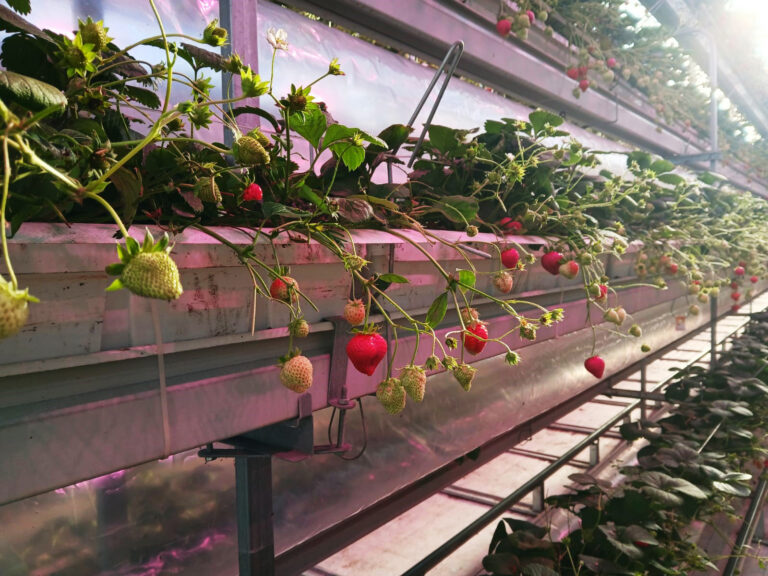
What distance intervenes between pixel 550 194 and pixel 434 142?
1.03 ft

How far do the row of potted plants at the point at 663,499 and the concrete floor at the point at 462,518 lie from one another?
16 cm

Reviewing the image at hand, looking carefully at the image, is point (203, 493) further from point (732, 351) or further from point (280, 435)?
point (732, 351)

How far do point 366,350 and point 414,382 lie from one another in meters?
0.06

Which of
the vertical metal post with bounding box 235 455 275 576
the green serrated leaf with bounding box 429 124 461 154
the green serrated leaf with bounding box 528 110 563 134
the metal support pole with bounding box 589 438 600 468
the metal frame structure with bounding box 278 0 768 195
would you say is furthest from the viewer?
the metal support pole with bounding box 589 438 600 468

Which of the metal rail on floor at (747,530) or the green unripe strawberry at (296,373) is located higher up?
the green unripe strawberry at (296,373)

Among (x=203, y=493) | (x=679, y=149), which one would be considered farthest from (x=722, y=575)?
(x=679, y=149)

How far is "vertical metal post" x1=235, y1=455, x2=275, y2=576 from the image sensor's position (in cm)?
87

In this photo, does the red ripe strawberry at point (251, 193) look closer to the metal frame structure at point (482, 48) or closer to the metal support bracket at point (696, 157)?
the metal frame structure at point (482, 48)

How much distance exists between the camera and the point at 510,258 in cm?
95

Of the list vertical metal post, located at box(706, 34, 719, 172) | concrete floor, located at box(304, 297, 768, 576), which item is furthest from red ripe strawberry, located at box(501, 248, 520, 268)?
vertical metal post, located at box(706, 34, 719, 172)

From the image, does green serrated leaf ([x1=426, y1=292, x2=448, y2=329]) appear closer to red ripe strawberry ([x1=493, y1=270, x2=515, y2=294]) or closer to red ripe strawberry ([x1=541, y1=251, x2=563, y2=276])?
red ripe strawberry ([x1=493, y1=270, x2=515, y2=294])

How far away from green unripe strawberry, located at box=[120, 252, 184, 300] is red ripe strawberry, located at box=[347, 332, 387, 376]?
31 centimetres

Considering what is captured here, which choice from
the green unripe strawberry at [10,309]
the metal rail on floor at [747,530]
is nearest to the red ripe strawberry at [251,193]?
the green unripe strawberry at [10,309]

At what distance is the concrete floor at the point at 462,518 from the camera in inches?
65.1
